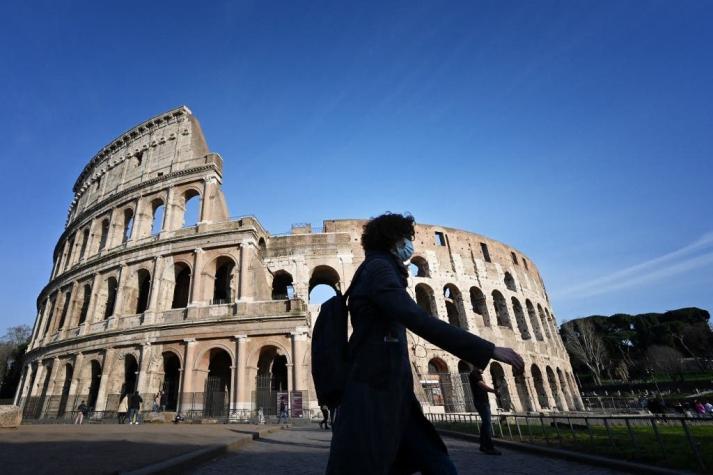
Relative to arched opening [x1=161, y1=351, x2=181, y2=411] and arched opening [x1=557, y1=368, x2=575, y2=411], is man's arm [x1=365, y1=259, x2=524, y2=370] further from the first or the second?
arched opening [x1=557, y1=368, x2=575, y2=411]

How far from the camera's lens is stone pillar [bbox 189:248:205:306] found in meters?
18.1

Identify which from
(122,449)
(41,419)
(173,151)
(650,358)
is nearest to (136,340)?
(41,419)

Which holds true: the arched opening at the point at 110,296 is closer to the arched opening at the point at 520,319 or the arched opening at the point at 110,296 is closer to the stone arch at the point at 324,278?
the stone arch at the point at 324,278

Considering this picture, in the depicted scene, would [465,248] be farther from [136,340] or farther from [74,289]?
[74,289]

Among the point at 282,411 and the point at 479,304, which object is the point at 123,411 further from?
the point at 479,304

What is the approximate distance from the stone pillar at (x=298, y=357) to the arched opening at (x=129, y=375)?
26.5ft

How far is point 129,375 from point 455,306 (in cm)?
2032

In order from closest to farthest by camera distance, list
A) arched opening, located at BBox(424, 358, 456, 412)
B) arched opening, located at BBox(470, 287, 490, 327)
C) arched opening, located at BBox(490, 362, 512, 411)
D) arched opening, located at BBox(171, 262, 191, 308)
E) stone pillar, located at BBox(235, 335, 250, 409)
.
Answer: stone pillar, located at BBox(235, 335, 250, 409) < arched opening, located at BBox(424, 358, 456, 412) < arched opening, located at BBox(171, 262, 191, 308) < arched opening, located at BBox(490, 362, 512, 411) < arched opening, located at BBox(470, 287, 490, 327)

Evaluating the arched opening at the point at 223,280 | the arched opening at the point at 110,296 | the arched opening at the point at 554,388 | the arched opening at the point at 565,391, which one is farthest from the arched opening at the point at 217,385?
the arched opening at the point at 565,391

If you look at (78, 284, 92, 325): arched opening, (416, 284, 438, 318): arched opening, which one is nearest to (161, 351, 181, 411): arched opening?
(78, 284, 92, 325): arched opening

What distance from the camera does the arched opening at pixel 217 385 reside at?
643 inches

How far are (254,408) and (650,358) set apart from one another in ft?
141

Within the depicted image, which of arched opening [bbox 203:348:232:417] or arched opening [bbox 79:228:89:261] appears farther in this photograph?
arched opening [bbox 79:228:89:261]

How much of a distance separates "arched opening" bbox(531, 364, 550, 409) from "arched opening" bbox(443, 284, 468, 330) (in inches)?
261
